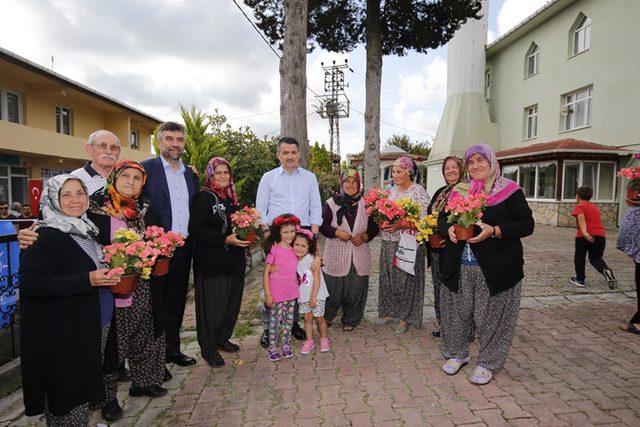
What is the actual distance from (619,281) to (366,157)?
308 inches

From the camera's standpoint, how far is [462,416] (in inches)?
118

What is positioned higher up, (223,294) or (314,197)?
(314,197)

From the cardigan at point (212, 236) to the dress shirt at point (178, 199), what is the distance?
5.8 inches

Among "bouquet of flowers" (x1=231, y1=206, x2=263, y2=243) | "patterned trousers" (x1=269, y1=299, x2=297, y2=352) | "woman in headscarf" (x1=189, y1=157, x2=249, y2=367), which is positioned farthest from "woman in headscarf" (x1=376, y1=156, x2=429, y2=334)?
"woman in headscarf" (x1=189, y1=157, x2=249, y2=367)

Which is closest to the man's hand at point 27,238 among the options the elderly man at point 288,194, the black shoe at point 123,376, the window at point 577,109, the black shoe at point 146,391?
the black shoe at point 146,391

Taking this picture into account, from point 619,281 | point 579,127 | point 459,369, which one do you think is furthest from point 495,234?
point 579,127

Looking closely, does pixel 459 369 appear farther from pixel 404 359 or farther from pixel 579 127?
pixel 579 127

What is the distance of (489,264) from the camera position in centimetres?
338

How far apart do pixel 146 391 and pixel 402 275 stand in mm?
2972

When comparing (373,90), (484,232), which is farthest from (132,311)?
(373,90)

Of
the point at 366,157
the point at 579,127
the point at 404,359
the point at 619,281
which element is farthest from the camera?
the point at 579,127

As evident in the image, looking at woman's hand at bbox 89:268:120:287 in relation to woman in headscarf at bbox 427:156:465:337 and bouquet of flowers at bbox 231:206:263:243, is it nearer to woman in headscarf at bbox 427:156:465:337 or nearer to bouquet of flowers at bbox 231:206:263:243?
bouquet of flowers at bbox 231:206:263:243

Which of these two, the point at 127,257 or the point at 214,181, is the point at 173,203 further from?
the point at 127,257

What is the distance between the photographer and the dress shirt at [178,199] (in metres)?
3.77
